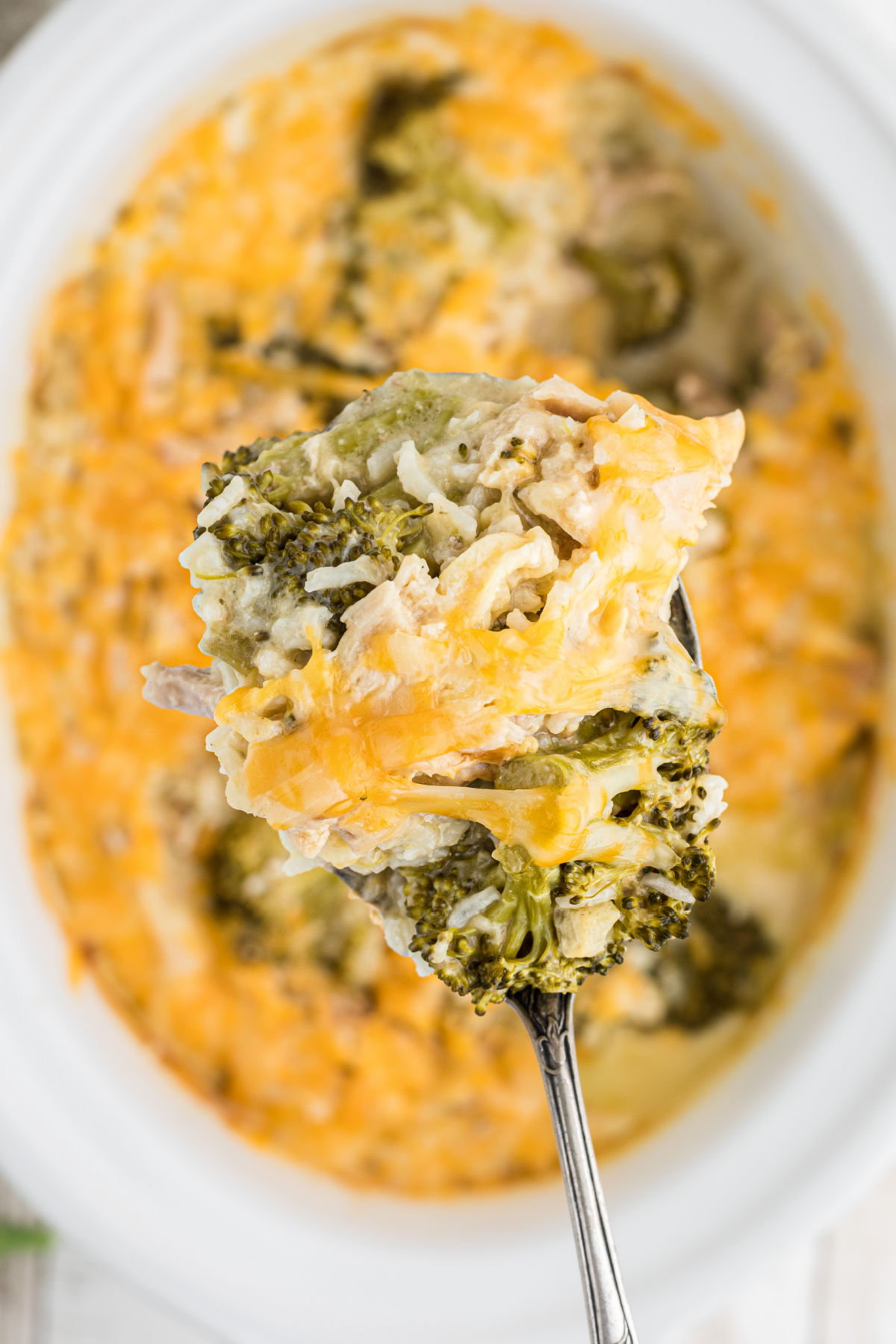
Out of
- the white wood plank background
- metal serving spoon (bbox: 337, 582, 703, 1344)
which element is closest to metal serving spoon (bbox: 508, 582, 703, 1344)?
metal serving spoon (bbox: 337, 582, 703, 1344)

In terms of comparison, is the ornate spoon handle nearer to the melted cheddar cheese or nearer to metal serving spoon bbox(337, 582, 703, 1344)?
metal serving spoon bbox(337, 582, 703, 1344)

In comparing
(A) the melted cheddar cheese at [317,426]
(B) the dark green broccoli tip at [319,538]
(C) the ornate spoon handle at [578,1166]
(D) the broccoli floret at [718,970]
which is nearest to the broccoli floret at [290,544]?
(B) the dark green broccoli tip at [319,538]

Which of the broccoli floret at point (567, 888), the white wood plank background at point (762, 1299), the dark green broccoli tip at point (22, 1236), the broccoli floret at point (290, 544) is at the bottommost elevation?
the white wood plank background at point (762, 1299)

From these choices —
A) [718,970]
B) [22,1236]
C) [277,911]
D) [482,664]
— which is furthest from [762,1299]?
[482,664]

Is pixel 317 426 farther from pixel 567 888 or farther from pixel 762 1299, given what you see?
pixel 762 1299

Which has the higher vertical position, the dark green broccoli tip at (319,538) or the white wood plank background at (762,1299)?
the dark green broccoli tip at (319,538)

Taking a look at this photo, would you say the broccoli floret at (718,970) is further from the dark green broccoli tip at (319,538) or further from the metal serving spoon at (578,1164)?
the dark green broccoli tip at (319,538)

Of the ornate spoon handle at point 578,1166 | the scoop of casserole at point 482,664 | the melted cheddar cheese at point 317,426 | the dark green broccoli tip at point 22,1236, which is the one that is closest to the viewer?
the scoop of casserole at point 482,664
